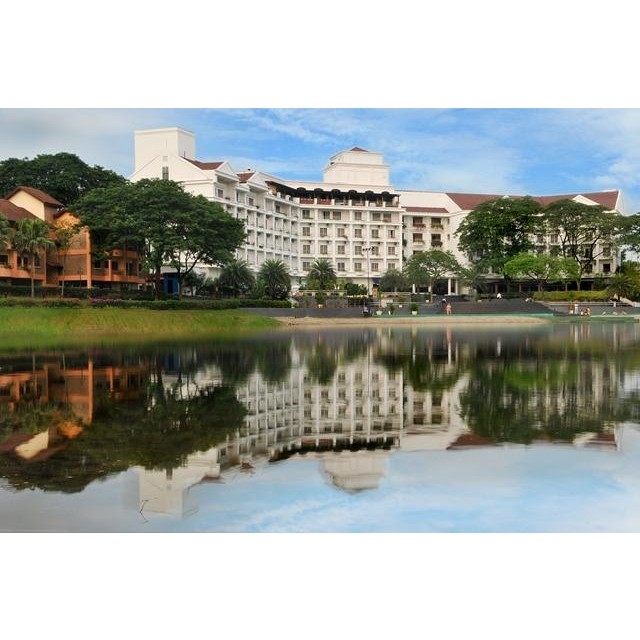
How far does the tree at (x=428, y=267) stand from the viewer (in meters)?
75.9

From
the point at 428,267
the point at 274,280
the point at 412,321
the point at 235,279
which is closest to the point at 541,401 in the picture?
the point at 412,321

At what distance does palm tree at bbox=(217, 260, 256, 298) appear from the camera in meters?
58.0

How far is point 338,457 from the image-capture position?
27.0 feet

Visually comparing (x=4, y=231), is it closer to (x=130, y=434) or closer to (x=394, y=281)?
(x=130, y=434)

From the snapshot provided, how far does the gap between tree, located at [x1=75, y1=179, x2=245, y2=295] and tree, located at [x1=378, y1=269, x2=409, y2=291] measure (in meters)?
30.5

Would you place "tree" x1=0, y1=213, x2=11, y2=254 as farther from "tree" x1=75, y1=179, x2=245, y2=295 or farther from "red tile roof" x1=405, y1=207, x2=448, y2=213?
"red tile roof" x1=405, y1=207, x2=448, y2=213

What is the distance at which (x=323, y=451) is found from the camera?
28.1 feet

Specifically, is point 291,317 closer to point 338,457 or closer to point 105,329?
point 105,329

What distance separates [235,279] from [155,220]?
11.9 meters

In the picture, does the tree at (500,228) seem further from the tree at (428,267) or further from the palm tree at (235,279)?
the palm tree at (235,279)

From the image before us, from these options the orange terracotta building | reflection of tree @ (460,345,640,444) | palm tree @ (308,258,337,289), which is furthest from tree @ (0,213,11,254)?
reflection of tree @ (460,345,640,444)

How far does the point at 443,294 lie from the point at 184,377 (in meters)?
73.2

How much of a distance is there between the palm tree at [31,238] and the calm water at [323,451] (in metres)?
31.0
